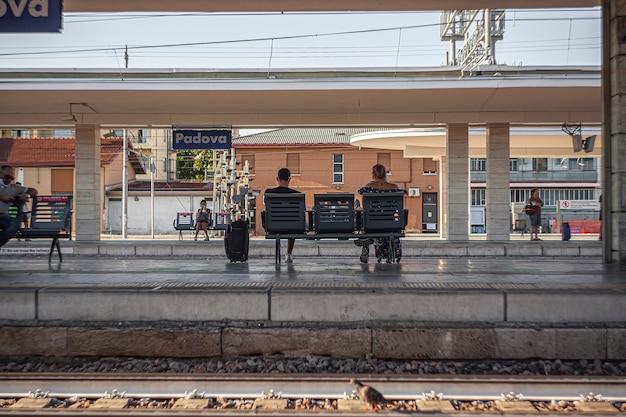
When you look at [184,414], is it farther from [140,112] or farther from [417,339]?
[140,112]

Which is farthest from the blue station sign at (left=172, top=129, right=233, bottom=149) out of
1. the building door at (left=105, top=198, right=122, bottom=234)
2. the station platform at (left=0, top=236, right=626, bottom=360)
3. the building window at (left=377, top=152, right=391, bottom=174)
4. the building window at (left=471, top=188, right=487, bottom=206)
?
the building window at (left=471, top=188, right=487, bottom=206)

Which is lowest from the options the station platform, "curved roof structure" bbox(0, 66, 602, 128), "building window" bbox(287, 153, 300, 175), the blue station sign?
the station platform

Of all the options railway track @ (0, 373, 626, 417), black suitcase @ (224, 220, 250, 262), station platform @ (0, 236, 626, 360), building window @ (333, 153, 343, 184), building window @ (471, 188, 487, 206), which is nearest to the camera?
railway track @ (0, 373, 626, 417)

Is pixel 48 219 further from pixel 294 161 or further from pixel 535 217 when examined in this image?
pixel 294 161

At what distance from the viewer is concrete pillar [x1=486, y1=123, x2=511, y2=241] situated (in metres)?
18.2

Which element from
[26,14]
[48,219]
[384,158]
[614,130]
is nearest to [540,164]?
[384,158]

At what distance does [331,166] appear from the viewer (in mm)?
45969

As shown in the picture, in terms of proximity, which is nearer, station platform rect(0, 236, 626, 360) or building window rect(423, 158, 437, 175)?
station platform rect(0, 236, 626, 360)

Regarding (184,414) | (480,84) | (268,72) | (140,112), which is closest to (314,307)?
(184,414)

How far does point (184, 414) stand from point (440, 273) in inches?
184

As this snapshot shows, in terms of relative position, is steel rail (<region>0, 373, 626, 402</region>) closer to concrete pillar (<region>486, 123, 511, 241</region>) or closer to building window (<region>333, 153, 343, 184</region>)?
concrete pillar (<region>486, 123, 511, 241</region>)

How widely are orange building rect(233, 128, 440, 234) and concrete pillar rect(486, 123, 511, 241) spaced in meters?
26.8

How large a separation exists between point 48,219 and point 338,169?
3769 centimetres

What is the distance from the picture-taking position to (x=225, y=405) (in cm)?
446
